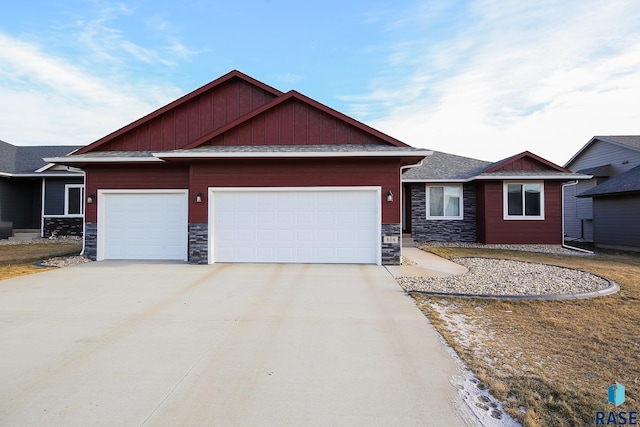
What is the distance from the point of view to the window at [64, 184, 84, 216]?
61.1 ft

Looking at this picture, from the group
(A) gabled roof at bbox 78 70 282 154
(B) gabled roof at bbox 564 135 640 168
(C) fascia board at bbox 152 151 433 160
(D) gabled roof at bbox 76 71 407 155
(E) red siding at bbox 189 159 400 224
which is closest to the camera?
(C) fascia board at bbox 152 151 433 160

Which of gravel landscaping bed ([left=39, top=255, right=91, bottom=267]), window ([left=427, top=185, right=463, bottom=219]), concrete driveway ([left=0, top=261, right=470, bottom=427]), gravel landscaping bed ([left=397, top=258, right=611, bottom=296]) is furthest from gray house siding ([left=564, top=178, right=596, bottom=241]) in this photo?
gravel landscaping bed ([left=39, top=255, right=91, bottom=267])

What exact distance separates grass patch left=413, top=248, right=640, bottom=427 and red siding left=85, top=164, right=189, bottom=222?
821 cm

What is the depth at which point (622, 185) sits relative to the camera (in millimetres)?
16297

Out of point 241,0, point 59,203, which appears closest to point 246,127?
point 241,0

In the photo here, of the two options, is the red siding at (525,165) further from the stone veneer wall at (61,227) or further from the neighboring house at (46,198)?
the stone veneer wall at (61,227)

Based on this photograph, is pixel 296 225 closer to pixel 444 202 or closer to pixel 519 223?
pixel 444 202

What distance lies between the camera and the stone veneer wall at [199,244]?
1053cm

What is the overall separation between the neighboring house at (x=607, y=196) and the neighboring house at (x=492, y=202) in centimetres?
319

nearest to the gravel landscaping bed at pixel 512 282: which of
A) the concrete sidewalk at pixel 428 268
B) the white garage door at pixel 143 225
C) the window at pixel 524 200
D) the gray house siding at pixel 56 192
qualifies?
the concrete sidewalk at pixel 428 268

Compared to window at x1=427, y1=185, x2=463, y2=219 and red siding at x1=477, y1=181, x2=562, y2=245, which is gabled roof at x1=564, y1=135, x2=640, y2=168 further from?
window at x1=427, y1=185, x2=463, y2=219

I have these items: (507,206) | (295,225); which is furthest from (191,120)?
(507,206)

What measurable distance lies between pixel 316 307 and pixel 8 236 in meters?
19.8

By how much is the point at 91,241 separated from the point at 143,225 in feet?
5.59
